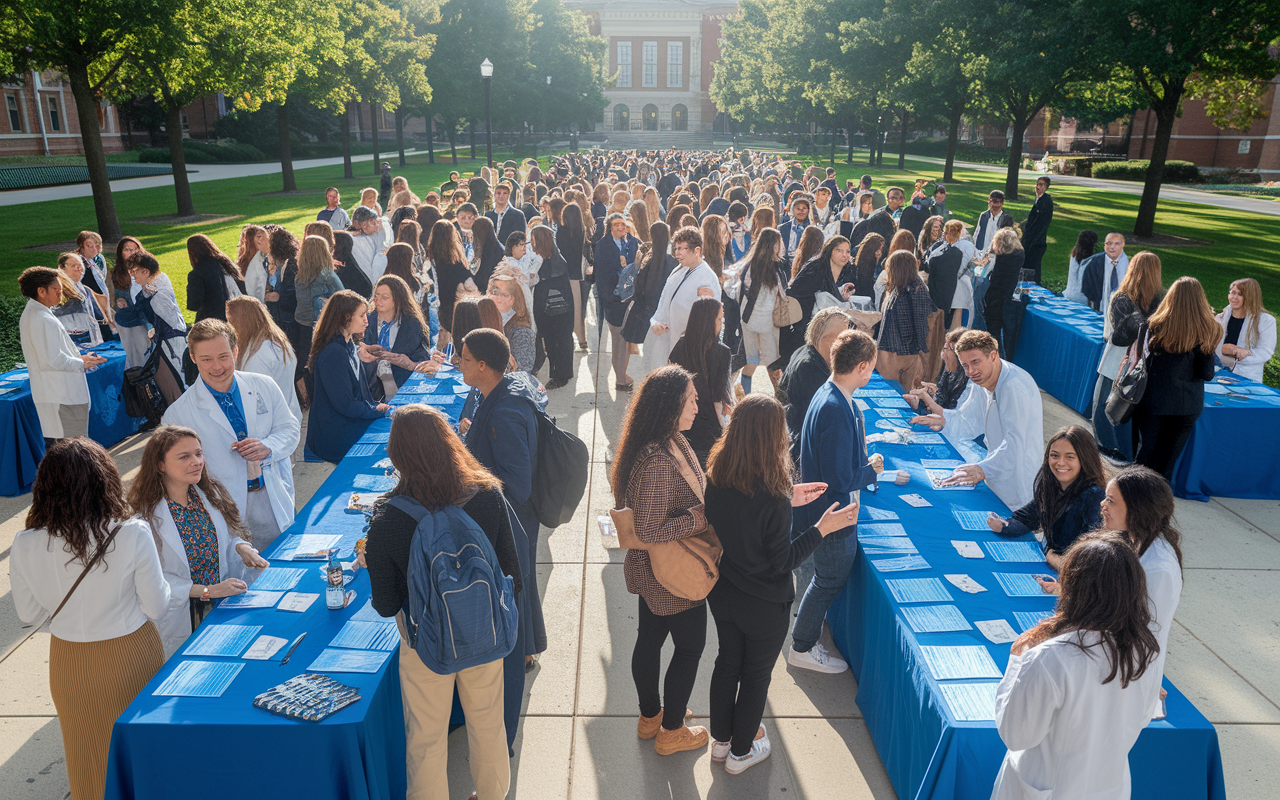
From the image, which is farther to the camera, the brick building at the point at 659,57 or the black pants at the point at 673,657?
the brick building at the point at 659,57

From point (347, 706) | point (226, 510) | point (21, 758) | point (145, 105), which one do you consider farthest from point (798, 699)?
point (145, 105)

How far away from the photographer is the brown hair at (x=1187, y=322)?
20.1 ft

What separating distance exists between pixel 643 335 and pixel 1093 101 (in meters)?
27.7

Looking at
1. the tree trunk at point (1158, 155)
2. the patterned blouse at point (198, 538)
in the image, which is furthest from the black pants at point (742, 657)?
the tree trunk at point (1158, 155)

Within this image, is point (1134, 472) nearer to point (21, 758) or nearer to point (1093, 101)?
point (21, 758)

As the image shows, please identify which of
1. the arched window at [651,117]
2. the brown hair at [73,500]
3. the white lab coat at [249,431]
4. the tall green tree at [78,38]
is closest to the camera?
the brown hair at [73,500]

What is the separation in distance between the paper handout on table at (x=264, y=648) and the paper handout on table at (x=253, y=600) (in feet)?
0.94

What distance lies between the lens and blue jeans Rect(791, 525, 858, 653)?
436 centimetres

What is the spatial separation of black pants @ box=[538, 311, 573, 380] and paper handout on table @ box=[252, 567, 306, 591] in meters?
5.59

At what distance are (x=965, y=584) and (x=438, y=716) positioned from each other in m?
2.58

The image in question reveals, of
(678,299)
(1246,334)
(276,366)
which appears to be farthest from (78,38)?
(1246,334)

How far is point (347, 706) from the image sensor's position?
312 cm

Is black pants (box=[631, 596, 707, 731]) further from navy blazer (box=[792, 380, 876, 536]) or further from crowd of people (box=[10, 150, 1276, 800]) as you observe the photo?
navy blazer (box=[792, 380, 876, 536])

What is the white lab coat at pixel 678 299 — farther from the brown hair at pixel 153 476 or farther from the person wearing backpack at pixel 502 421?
the brown hair at pixel 153 476
